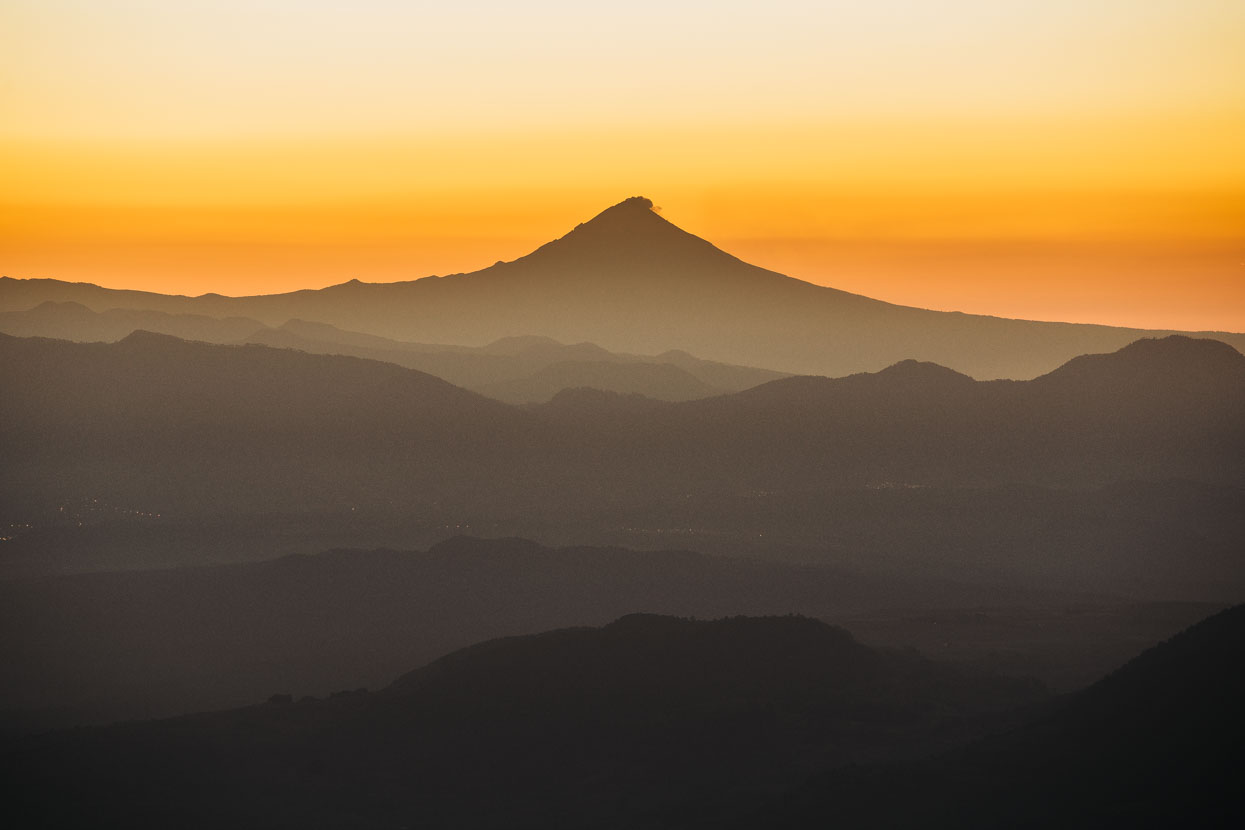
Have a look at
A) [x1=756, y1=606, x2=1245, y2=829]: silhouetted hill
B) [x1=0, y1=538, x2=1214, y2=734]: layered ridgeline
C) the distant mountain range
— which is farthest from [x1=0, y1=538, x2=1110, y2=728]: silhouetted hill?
[x1=756, y1=606, x2=1245, y2=829]: silhouetted hill

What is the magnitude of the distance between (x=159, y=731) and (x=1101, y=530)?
397ft

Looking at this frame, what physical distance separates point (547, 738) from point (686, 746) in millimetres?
6393

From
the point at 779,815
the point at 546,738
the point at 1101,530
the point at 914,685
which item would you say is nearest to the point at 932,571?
the point at 1101,530

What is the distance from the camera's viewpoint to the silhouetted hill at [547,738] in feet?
214

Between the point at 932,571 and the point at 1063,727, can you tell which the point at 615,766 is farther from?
the point at 932,571

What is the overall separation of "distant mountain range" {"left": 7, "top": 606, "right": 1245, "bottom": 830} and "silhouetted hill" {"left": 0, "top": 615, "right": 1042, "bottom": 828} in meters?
Result: 0.13

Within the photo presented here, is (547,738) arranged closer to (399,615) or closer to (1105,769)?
(1105,769)

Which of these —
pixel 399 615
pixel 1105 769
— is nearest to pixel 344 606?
pixel 399 615

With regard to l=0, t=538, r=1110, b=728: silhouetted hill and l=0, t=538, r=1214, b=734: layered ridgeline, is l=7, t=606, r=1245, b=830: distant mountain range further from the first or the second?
l=0, t=538, r=1110, b=728: silhouetted hill

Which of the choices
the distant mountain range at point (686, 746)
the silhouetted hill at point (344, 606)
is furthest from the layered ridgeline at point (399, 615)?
the distant mountain range at point (686, 746)

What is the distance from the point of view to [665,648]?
78.6 metres

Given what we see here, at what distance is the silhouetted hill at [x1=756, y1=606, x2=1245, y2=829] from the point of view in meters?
50.5

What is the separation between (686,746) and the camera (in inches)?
2717

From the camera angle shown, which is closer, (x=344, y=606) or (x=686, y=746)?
(x=686, y=746)
